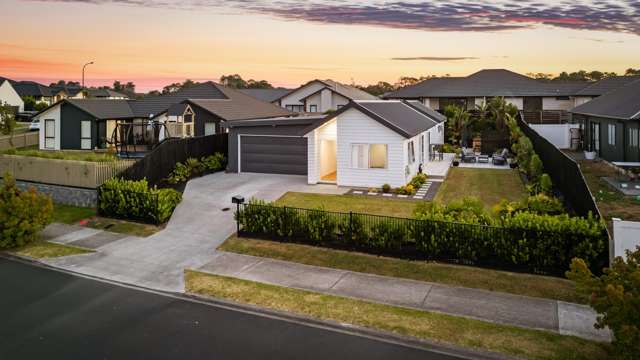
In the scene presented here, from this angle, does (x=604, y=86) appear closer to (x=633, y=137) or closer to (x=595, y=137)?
(x=595, y=137)

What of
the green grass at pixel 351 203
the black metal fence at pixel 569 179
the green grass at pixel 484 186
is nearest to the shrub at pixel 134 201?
the green grass at pixel 351 203

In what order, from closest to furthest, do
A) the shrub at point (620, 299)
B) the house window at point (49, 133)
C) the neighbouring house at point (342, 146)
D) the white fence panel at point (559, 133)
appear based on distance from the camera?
the shrub at point (620, 299) → the neighbouring house at point (342, 146) → the house window at point (49, 133) → the white fence panel at point (559, 133)

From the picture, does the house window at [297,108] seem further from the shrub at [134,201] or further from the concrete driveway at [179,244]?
the shrub at [134,201]

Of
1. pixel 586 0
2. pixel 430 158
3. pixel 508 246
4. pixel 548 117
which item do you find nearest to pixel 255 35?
pixel 430 158

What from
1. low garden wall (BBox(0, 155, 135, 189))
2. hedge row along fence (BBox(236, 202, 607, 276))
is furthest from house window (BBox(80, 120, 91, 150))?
hedge row along fence (BBox(236, 202, 607, 276))

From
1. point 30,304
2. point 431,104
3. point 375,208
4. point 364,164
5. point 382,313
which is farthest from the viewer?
point 431,104

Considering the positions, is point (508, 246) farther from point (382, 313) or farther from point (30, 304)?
point (30, 304)

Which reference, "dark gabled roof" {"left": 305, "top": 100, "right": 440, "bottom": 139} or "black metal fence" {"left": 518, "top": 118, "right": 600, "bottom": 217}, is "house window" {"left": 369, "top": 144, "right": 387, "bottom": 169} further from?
"black metal fence" {"left": 518, "top": 118, "right": 600, "bottom": 217}
